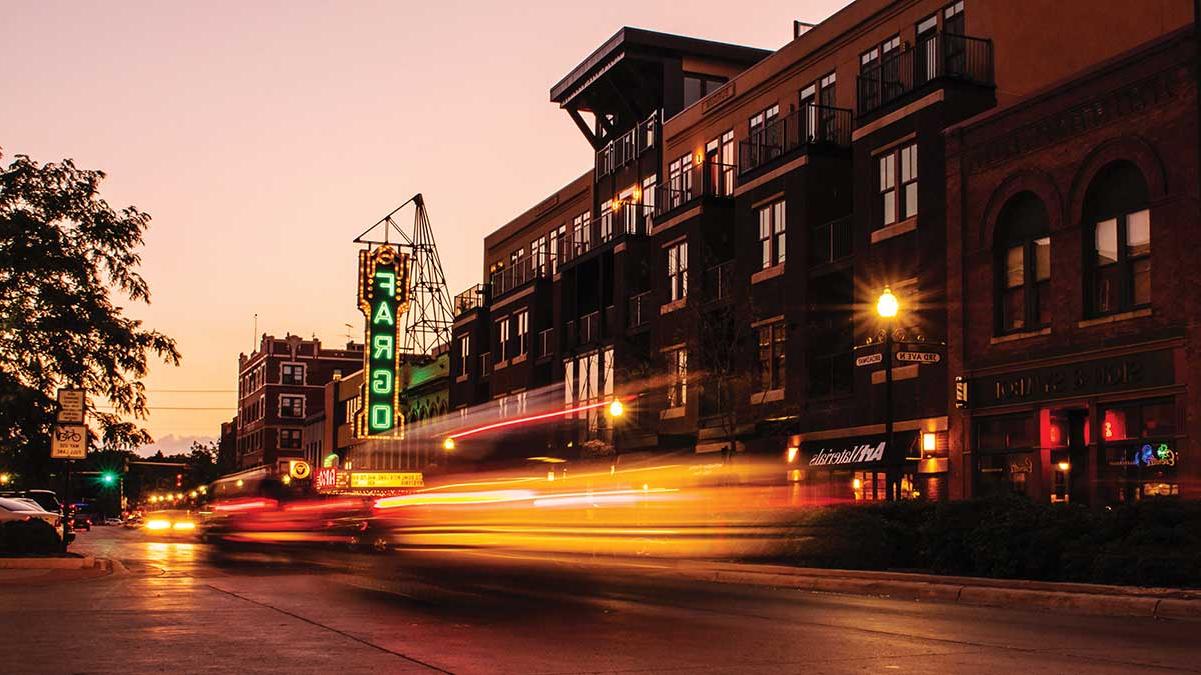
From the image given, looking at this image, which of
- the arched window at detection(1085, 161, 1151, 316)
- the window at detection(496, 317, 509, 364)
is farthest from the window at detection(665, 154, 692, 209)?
the arched window at detection(1085, 161, 1151, 316)

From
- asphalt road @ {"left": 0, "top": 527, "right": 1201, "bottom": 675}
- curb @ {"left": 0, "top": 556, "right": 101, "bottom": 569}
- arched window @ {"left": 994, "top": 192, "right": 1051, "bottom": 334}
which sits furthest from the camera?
arched window @ {"left": 994, "top": 192, "right": 1051, "bottom": 334}

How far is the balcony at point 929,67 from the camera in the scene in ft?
117

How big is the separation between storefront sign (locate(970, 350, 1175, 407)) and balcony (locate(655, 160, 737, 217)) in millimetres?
16670

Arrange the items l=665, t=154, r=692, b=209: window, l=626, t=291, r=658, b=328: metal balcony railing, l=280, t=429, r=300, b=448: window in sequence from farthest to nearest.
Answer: l=280, t=429, r=300, b=448: window → l=626, t=291, r=658, b=328: metal balcony railing → l=665, t=154, r=692, b=209: window

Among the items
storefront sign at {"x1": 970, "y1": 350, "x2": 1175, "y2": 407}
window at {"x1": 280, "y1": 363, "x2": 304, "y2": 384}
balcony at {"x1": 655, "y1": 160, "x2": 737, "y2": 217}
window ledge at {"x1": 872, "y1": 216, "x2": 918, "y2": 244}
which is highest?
balcony at {"x1": 655, "y1": 160, "x2": 737, "y2": 217}

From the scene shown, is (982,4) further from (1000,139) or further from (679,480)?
(679,480)

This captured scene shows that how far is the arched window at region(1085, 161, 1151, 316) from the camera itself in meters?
28.8

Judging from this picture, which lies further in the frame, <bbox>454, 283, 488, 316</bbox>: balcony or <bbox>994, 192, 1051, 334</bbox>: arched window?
<bbox>454, 283, 488, 316</bbox>: balcony

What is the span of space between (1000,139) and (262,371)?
122 m

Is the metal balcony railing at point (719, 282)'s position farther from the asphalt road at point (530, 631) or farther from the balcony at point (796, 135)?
the asphalt road at point (530, 631)

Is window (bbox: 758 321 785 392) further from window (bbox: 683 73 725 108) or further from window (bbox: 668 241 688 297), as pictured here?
window (bbox: 683 73 725 108)

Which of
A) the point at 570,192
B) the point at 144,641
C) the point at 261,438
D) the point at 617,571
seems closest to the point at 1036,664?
the point at 144,641

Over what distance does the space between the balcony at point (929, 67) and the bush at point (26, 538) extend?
23.2 meters

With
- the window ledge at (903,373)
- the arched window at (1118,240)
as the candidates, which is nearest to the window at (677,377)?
the window ledge at (903,373)
